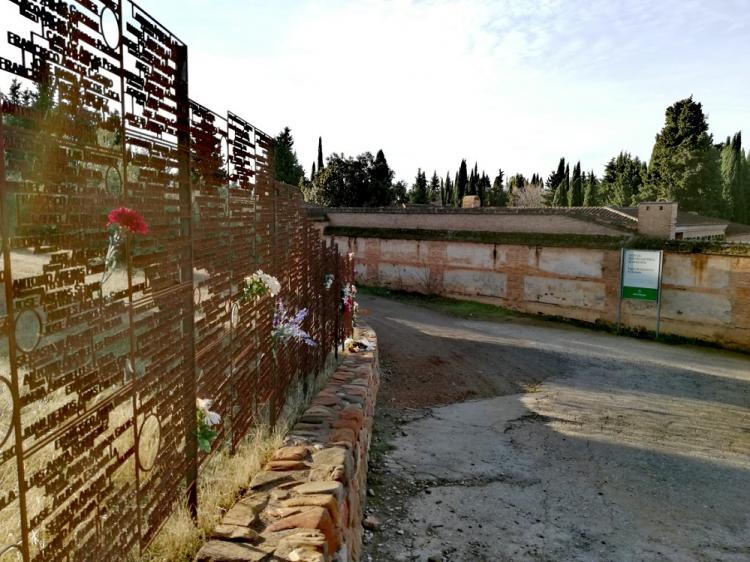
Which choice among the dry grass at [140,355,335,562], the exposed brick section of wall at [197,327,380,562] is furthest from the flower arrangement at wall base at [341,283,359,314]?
the dry grass at [140,355,335,562]

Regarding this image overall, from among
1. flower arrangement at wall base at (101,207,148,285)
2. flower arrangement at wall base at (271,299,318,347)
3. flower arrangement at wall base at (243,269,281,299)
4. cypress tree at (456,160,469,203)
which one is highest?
cypress tree at (456,160,469,203)

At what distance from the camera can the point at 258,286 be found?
4.16 metres

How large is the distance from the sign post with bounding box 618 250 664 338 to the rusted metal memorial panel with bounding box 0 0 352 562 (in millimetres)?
15259

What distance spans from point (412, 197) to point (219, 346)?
159 feet

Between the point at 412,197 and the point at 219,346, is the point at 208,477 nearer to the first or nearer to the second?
the point at 219,346

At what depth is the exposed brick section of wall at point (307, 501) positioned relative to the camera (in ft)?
9.84

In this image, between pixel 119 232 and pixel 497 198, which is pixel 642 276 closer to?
Answer: pixel 119 232

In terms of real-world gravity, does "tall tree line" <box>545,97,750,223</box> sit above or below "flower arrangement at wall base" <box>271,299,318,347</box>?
above

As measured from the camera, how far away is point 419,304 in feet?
69.1

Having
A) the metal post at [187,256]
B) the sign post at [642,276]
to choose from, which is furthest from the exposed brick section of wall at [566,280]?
the metal post at [187,256]

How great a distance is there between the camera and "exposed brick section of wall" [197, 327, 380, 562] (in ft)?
9.84

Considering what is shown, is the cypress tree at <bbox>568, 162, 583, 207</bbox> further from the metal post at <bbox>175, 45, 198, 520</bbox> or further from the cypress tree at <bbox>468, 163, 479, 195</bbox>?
the metal post at <bbox>175, 45, 198, 520</bbox>

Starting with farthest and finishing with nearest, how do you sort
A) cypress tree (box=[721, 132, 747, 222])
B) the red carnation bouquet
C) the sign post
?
cypress tree (box=[721, 132, 747, 222])
the sign post
the red carnation bouquet

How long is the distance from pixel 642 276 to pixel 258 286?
15469mm
